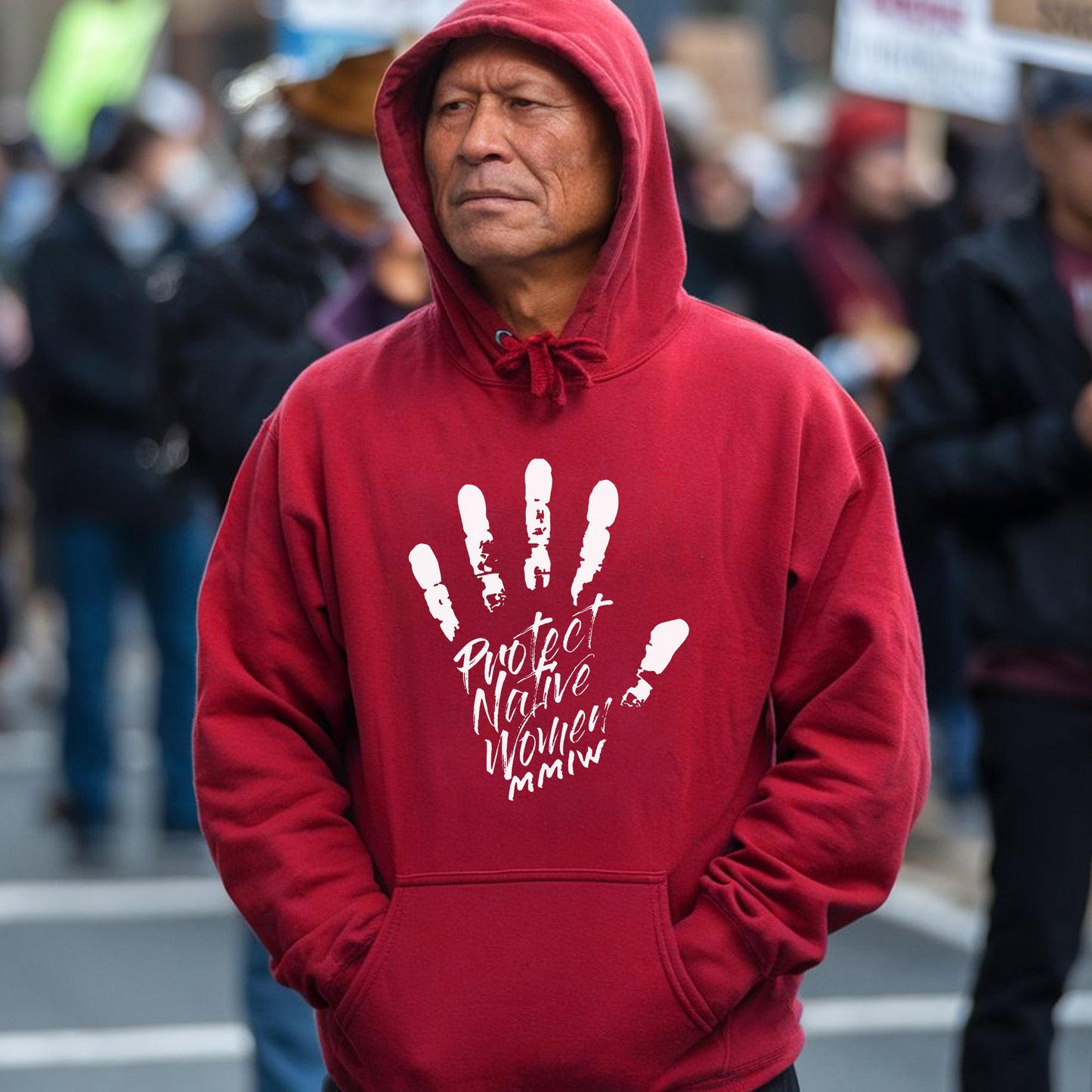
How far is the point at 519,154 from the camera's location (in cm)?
282

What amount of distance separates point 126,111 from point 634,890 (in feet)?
21.2

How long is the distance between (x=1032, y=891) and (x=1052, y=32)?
5.33 feet

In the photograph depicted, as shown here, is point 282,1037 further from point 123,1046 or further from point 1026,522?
point 123,1046

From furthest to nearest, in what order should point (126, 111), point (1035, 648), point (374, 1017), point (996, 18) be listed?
point (126, 111)
point (996, 18)
point (1035, 648)
point (374, 1017)

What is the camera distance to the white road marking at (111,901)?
7.54 meters

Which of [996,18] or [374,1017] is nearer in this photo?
[374,1017]

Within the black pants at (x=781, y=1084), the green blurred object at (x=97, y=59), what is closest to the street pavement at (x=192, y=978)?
the black pants at (x=781, y=1084)

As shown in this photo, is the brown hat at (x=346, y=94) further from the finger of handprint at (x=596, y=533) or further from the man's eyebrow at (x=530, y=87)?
the finger of handprint at (x=596, y=533)

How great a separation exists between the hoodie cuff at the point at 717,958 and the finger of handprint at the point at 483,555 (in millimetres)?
436

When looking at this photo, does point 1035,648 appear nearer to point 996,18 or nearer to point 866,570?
point 996,18

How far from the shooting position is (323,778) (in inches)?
114

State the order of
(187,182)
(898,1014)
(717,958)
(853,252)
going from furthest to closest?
(187,182), (853,252), (898,1014), (717,958)

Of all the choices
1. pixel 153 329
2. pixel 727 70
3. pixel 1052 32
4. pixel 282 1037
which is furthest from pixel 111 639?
pixel 727 70

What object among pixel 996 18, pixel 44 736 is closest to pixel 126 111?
pixel 44 736
